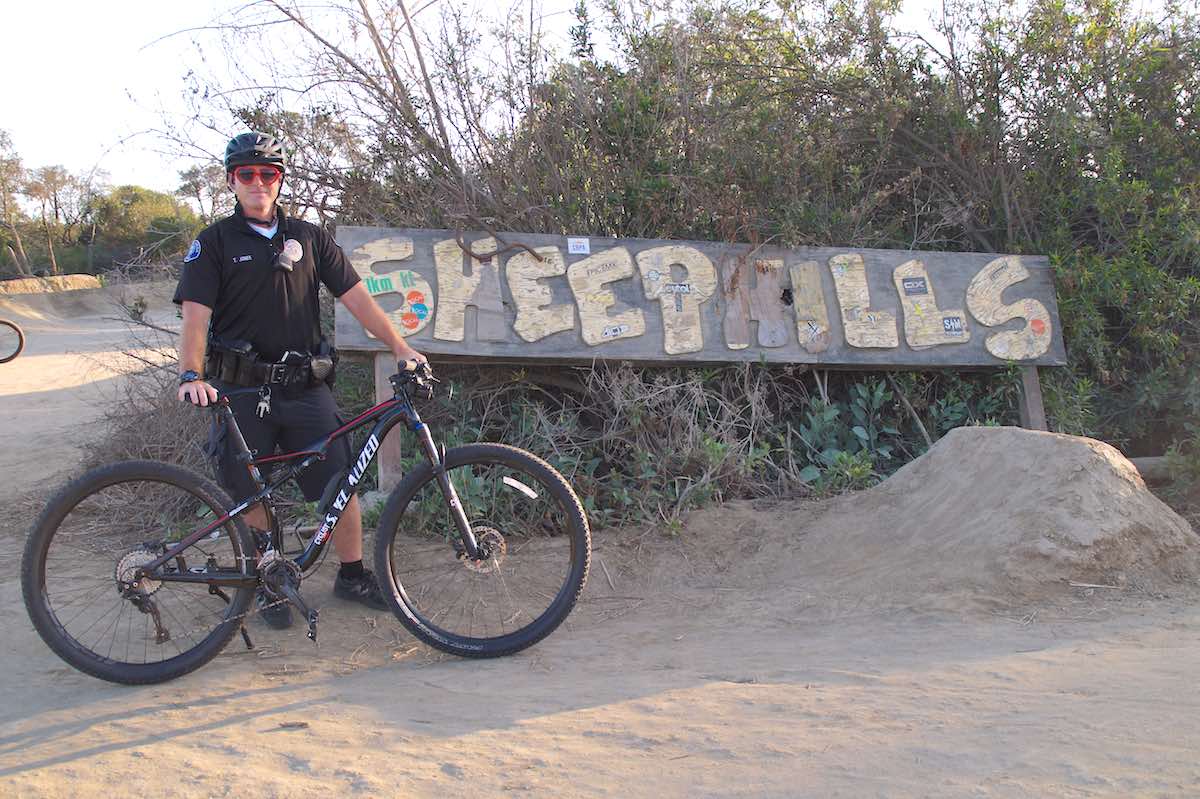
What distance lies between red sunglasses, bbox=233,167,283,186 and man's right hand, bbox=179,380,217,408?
94 centimetres

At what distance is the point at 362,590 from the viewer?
4.50 metres

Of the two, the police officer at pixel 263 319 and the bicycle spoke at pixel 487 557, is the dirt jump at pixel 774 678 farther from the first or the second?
the police officer at pixel 263 319

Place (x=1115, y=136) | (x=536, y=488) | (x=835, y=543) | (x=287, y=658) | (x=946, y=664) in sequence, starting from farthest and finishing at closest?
(x=1115, y=136), (x=835, y=543), (x=536, y=488), (x=287, y=658), (x=946, y=664)

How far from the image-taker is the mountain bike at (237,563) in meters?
3.70

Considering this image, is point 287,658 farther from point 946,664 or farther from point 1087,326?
point 1087,326

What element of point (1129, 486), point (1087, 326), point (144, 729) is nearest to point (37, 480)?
point (144, 729)

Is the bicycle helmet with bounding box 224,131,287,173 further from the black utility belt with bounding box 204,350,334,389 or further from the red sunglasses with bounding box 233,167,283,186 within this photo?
the black utility belt with bounding box 204,350,334,389

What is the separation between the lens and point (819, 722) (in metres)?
3.01

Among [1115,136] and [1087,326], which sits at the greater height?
[1115,136]

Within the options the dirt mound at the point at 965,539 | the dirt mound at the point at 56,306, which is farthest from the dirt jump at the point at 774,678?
the dirt mound at the point at 56,306

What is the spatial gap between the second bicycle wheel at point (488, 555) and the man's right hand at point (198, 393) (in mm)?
849

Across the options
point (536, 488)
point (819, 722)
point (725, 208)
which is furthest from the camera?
point (725, 208)

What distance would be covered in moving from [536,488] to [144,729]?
1.94 metres

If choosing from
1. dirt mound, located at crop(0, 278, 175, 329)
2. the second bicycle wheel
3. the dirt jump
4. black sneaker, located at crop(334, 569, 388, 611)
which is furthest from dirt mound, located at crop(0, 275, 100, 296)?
black sneaker, located at crop(334, 569, 388, 611)
